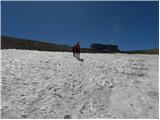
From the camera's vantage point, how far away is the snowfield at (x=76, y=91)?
8.27 metres

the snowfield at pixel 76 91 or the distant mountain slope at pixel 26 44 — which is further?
the distant mountain slope at pixel 26 44

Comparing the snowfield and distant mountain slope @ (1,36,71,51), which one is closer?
the snowfield

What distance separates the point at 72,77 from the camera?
12.3 m

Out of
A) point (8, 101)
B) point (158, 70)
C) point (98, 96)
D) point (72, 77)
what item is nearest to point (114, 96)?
point (98, 96)

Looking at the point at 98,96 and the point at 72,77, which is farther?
the point at 72,77

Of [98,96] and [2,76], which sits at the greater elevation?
[2,76]

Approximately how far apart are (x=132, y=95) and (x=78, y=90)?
2686mm

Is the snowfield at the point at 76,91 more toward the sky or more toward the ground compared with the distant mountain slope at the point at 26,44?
more toward the ground

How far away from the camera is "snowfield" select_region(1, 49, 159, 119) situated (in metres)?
8.27

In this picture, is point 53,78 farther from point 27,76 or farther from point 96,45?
point 96,45

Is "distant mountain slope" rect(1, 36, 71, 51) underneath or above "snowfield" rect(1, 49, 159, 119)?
above

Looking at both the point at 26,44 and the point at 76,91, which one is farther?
the point at 26,44

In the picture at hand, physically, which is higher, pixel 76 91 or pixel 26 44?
pixel 26 44

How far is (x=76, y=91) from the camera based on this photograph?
10.2m
